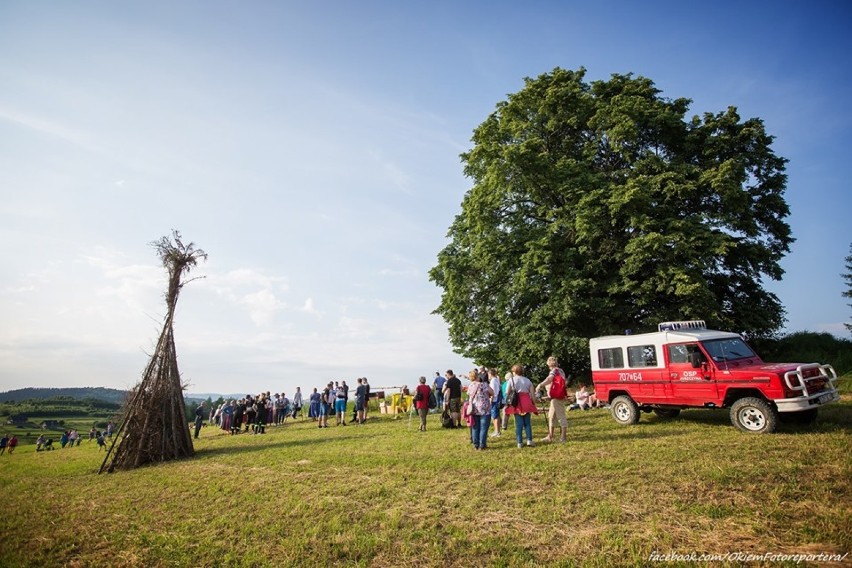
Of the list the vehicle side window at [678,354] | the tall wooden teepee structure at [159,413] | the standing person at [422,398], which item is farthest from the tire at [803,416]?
the tall wooden teepee structure at [159,413]

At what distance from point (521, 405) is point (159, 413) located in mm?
11945

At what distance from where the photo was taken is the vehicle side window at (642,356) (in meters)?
12.4

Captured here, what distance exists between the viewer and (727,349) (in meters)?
11.2

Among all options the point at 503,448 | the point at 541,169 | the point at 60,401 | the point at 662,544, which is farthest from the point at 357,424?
the point at 60,401

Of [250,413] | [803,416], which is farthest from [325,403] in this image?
[803,416]

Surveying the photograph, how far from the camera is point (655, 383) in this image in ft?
40.1

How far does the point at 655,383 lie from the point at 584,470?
594cm

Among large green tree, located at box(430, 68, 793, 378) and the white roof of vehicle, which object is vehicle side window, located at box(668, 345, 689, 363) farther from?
large green tree, located at box(430, 68, 793, 378)

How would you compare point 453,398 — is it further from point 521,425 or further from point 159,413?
point 159,413

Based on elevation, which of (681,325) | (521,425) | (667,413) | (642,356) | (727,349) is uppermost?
(681,325)

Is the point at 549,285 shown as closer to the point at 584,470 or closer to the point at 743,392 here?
the point at 743,392

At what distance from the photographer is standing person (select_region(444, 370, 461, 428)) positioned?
49.5ft

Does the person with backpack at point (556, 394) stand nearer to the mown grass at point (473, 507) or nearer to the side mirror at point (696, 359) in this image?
the mown grass at point (473, 507)

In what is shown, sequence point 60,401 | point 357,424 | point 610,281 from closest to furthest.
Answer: point 610,281
point 357,424
point 60,401
